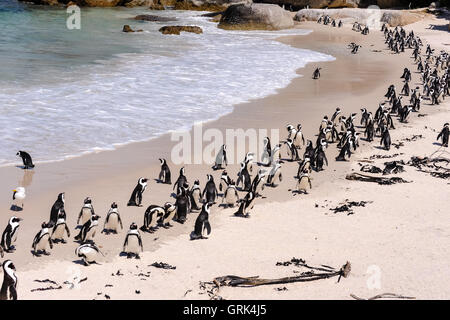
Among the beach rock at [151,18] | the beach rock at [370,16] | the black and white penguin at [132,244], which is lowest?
the black and white penguin at [132,244]

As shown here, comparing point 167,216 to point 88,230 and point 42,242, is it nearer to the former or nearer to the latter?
point 88,230

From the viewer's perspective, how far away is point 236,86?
2331cm

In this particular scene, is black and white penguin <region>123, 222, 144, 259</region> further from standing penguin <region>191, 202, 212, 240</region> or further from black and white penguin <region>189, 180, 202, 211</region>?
black and white penguin <region>189, 180, 202, 211</region>

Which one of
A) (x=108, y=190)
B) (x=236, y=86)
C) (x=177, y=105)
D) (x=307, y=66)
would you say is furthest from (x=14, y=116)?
(x=307, y=66)

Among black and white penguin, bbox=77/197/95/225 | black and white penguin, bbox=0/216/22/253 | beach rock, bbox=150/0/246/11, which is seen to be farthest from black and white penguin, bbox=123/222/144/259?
beach rock, bbox=150/0/246/11

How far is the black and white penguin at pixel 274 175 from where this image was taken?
12.7 meters

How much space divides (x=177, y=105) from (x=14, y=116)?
509cm

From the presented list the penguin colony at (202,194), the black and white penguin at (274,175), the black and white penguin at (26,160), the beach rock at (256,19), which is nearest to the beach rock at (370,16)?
the beach rock at (256,19)

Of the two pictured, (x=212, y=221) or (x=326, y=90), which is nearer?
(x=212, y=221)

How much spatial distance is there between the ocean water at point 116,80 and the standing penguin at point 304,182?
532 centimetres

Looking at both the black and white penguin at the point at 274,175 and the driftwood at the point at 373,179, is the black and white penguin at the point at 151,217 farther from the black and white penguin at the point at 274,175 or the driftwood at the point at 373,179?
the driftwood at the point at 373,179

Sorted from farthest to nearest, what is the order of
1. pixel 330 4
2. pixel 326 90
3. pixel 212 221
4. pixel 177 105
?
1. pixel 330 4
2. pixel 326 90
3. pixel 177 105
4. pixel 212 221

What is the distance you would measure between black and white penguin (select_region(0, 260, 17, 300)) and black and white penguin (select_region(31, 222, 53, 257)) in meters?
1.16
